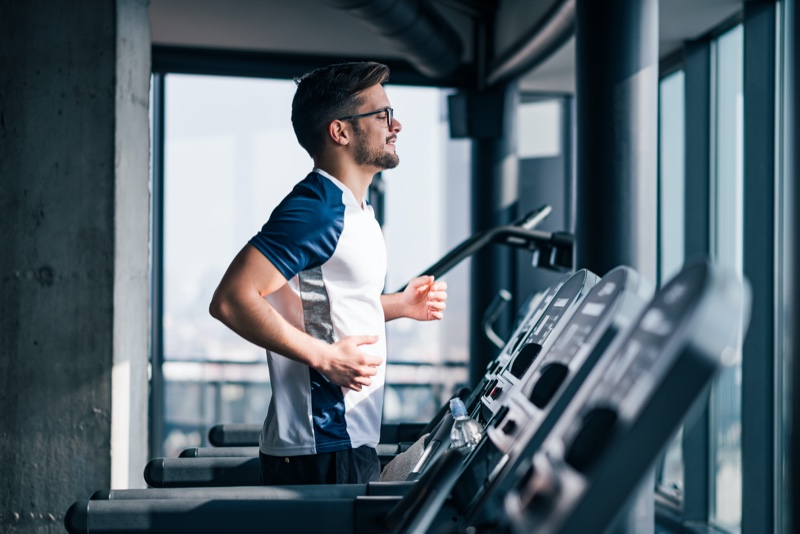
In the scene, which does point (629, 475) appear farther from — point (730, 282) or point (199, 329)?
point (199, 329)

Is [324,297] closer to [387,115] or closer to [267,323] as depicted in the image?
[267,323]

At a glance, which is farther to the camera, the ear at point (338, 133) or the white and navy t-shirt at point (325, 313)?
the ear at point (338, 133)

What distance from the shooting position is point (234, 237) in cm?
651

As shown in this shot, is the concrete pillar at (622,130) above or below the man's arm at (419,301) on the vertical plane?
above

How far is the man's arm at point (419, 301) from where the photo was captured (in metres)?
2.28

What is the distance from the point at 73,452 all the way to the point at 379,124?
162 centimetres

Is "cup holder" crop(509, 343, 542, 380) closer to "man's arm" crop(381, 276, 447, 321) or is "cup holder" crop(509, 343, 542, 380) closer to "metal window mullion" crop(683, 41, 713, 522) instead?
"man's arm" crop(381, 276, 447, 321)

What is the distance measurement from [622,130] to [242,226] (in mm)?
4288

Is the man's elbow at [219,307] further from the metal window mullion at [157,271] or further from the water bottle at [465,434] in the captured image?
the metal window mullion at [157,271]

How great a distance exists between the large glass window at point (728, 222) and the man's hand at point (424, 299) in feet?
8.15

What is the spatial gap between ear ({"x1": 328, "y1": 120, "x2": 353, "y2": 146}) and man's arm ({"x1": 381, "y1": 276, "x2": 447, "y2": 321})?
437mm

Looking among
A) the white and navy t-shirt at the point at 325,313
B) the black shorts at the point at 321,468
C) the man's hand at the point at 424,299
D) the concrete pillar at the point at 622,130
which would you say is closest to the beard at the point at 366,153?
the white and navy t-shirt at the point at 325,313

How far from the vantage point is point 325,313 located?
1906 millimetres

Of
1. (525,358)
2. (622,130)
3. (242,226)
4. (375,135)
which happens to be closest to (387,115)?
(375,135)
